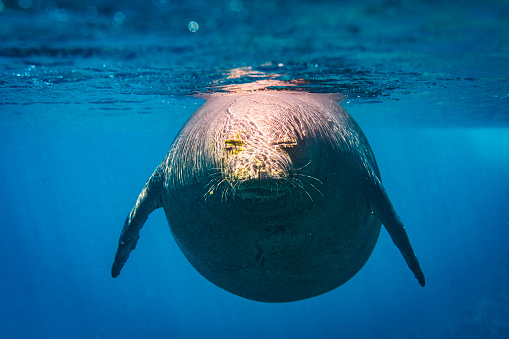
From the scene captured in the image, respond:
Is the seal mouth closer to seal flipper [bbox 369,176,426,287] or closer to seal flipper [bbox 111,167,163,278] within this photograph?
seal flipper [bbox 369,176,426,287]

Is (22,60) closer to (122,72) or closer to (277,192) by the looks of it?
(122,72)

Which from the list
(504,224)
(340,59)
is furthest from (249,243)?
(504,224)

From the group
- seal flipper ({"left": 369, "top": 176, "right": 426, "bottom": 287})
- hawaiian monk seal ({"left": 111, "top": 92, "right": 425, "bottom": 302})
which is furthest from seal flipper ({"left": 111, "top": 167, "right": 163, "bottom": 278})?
seal flipper ({"left": 369, "top": 176, "right": 426, "bottom": 287})

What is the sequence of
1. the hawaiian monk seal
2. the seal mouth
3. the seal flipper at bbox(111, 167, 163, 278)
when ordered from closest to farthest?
the seal mouth, the hawaiian monk seal, the seal flipper at bbox(111, 167, 163, 278)

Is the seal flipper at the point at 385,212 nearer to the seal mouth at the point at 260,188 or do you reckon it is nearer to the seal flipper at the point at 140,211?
the seal mouth at the point at 260,188

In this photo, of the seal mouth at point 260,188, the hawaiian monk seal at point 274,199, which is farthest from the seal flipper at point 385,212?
the seal mouth at point 260,188

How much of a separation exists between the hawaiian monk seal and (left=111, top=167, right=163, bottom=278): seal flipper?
36mm

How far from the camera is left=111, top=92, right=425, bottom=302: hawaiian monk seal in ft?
11.0

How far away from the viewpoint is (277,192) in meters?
3.05

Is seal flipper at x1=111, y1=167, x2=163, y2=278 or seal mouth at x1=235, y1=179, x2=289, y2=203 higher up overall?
seal mouth at x1=235, y1=179, x2=289, y2=203

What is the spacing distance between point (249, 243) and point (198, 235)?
2.73ft

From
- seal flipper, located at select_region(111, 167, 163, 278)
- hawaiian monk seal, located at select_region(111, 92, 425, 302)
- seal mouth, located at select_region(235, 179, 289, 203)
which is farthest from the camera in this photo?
seal flipper, located at select_region(111, 167, 163, 278)

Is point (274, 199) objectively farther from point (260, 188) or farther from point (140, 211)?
point (140, 211)

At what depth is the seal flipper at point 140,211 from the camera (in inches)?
211
